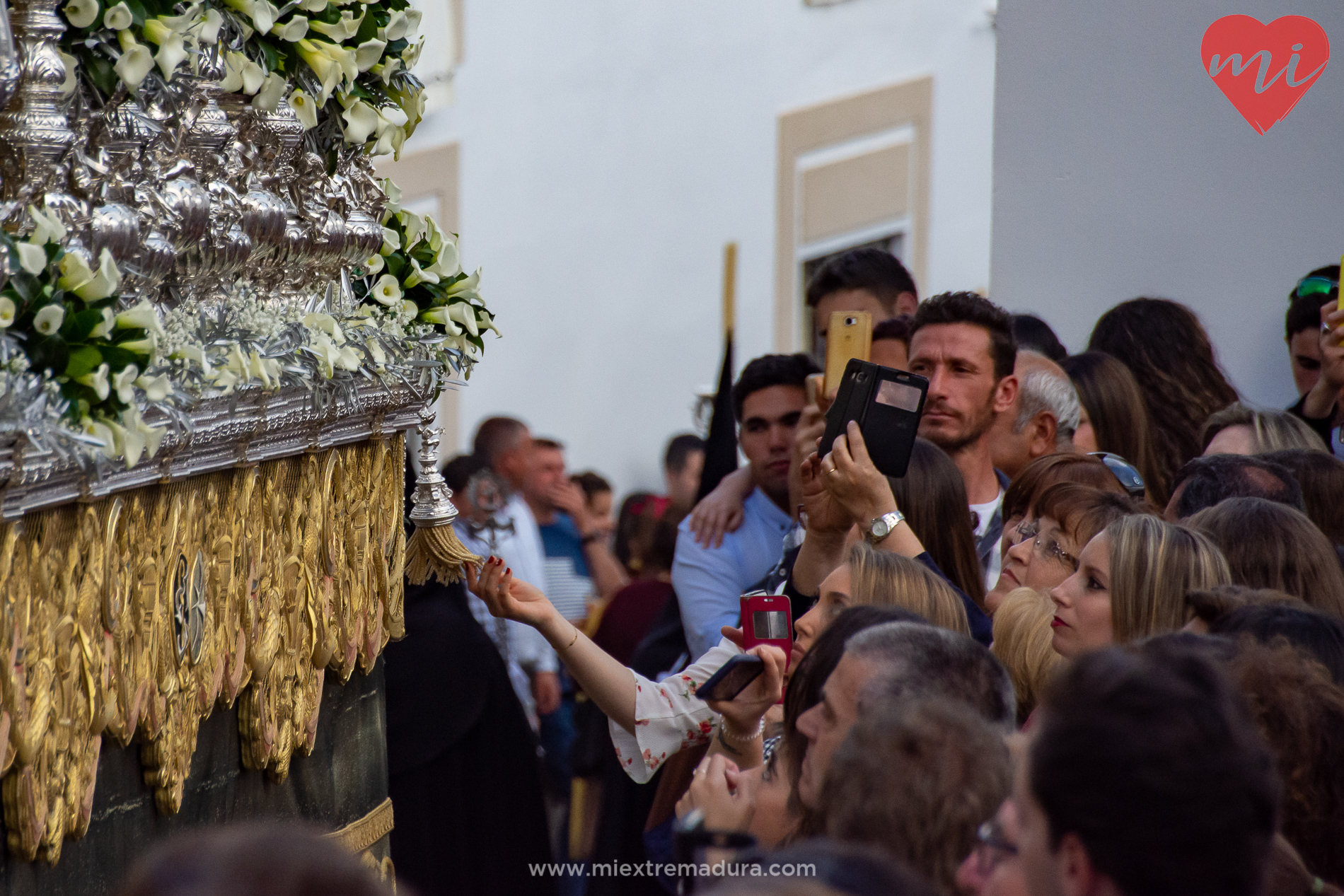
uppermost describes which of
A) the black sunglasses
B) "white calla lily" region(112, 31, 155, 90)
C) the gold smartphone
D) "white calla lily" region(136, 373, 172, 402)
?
"white calla lily" region(112, 31, 155, 90)

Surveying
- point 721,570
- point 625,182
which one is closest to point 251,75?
point 721,570

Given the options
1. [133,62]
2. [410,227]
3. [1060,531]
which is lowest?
[1060,531]

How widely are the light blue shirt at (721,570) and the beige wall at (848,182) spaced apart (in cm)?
654

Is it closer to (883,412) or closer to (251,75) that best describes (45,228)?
(251,75)

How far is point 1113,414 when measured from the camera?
432 centimetres

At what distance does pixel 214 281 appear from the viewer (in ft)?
8.89

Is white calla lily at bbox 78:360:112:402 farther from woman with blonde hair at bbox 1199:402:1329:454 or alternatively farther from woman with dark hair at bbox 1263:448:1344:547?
woman with blonde hair at bbox 1199:402:1329:454

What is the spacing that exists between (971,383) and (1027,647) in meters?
1.21

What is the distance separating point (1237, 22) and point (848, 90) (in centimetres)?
595

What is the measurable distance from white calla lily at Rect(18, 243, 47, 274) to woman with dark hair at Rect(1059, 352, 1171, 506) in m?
2.92

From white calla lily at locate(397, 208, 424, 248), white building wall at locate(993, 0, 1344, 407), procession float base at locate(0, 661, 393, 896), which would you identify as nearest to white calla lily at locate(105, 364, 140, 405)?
procession float base at locate(0, 661, 393, 896)

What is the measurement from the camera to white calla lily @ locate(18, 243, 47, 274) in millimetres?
2035

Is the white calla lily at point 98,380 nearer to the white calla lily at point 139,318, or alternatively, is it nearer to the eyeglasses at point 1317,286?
the white calla lily at point 139,318

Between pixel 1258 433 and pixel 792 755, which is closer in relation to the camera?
pixel 792 755
